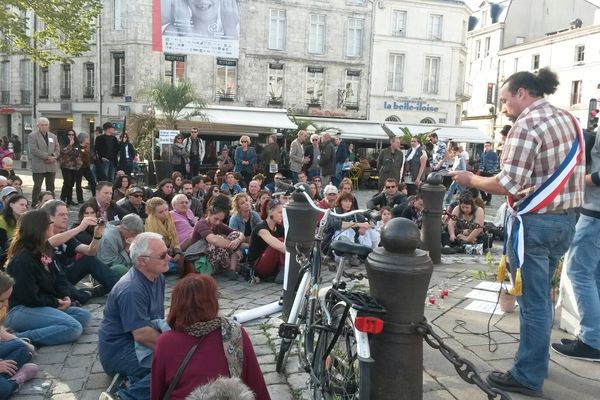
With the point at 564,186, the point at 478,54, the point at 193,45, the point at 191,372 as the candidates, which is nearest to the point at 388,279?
the point at 191,372

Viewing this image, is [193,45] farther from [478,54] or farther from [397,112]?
[478,54]

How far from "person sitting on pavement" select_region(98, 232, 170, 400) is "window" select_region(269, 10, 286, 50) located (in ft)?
101

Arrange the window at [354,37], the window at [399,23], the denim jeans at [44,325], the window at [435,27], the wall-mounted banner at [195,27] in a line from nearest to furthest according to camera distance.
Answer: the denim jeans at [44,325] → the wall-mounted banner at [195,27] → the window at [354,37] → the window at [399,23] → the window at [435,27]

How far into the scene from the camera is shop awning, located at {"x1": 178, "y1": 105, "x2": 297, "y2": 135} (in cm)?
2209

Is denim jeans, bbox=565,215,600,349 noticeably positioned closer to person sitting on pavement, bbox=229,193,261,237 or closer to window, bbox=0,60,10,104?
person sitting on pavement, bbox=229,193,261,237

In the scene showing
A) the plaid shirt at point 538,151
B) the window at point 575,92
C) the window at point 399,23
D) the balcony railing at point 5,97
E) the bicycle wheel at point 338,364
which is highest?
the window at point 399,23

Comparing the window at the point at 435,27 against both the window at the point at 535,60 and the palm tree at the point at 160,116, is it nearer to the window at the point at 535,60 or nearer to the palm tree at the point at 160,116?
the window at the point at 535,60

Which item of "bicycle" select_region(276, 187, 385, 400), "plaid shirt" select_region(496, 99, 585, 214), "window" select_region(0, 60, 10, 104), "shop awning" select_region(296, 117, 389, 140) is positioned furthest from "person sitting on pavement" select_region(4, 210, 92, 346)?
"window" select_region(0, 60, 10, 104)

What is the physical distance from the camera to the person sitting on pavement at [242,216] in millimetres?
7742

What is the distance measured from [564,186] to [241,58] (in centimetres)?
3032

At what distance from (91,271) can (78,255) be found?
0.31 m

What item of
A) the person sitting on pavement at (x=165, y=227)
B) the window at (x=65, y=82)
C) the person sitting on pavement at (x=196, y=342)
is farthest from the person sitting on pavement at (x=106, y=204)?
the window at (x=65, y=82)

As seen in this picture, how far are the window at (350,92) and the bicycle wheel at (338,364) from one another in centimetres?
3233

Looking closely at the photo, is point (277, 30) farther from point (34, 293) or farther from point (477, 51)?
point (34, 293)
